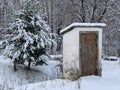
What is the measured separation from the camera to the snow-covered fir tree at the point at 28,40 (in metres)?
19.7

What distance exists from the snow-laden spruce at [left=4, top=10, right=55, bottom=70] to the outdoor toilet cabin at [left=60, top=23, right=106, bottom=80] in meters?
8.86

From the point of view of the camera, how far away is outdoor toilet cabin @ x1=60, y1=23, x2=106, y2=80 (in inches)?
414

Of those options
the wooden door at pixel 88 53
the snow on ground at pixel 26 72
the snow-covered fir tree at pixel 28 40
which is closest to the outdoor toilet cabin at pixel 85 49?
the wooden door at pixel 88 53

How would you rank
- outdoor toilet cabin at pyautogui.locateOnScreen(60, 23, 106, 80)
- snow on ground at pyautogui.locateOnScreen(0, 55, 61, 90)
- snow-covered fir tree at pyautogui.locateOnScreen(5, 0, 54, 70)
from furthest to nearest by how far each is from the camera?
snow-covered fir tree at pyautogui.locateOnScreen(5, 0, 54, 70) → snow on ground at pyautogui.locateOnScreen(0, 55, 61, 90) → outdoor toilet cabin at pyautogui.locateOnScreen(60, 23, 106, 80)

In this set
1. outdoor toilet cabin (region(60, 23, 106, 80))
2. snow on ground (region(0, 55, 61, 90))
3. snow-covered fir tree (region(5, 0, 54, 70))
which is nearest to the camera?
outdoor toilet cabin (region(60, 23, 106, 80))

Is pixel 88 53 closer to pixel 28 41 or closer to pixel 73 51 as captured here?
pixel 73 51

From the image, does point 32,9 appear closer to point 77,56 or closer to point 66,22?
point 77,56

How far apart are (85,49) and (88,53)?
0.18 meters

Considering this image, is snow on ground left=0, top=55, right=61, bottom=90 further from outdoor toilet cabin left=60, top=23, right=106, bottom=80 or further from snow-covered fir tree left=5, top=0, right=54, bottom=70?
outdoor toilet cabin left=60, top=23, right=106, bottom=80

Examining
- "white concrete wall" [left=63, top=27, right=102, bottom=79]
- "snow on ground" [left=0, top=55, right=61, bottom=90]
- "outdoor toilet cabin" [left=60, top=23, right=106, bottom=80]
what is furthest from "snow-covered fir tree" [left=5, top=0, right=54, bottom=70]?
"outdoor toilet cabin" [left=60, top=23, right=106, bottom=80]

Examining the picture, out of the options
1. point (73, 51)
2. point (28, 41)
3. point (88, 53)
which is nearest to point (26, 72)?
point (28, 41)

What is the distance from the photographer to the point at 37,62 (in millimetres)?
20297

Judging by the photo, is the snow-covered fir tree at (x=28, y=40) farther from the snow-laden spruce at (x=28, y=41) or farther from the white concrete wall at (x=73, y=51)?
the white concrete wall at (x=73, y=51)

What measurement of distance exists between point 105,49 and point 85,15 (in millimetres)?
10551
